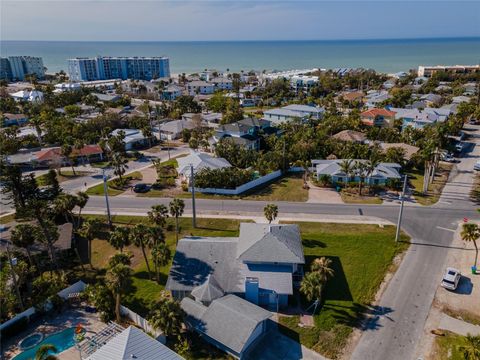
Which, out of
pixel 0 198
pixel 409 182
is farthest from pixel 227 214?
pixel 0 198

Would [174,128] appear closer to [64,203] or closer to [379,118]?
[64,203]

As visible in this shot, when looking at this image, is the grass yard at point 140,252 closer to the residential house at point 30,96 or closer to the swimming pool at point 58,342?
the swimming pool at point 58,342

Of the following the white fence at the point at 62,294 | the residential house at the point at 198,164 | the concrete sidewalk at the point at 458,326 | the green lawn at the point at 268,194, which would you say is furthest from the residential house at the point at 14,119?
the concrete sidewalk at the point at 458,326

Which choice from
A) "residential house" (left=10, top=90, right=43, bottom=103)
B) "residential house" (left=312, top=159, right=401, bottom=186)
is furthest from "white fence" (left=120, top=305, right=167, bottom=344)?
"residential house" (left=10, top=90, right=43, bottom=103)

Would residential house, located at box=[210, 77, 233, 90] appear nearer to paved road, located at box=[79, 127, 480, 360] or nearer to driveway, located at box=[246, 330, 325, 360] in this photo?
paved road, located at box=[79, 127, 480, 360]

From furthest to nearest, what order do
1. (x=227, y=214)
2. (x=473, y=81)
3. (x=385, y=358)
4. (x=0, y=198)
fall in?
1. (x=473, y=81)
2. (x=0, y=198)
3. (x=227, y=214)
4. (x=385, y=358)

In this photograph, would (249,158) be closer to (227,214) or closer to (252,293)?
(227,214)

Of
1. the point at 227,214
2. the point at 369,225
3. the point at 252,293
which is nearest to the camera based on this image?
the point at 252,293
